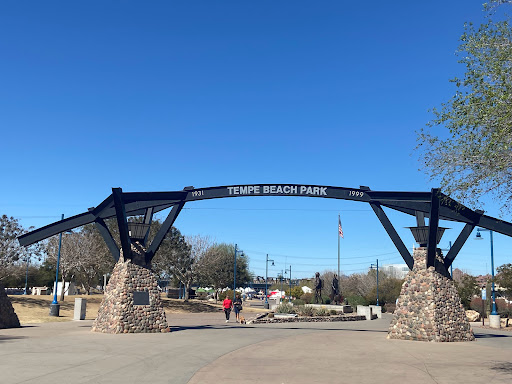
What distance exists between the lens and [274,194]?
23.6m

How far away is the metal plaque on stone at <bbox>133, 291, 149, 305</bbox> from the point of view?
21.6 metres

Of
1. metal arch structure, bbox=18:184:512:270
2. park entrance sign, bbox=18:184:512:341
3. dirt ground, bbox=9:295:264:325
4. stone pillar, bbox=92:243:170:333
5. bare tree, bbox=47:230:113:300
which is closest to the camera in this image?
park entrance sign, bbox=18:184:512:341

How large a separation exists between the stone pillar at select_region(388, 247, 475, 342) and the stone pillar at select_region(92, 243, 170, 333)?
1087cm

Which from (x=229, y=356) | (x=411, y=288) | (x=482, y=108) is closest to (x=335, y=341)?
(x=411, y=288)

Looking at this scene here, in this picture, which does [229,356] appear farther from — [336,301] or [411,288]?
[336,301]

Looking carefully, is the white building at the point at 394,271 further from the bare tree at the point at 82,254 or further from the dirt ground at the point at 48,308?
the bare tree at the point at 82,254

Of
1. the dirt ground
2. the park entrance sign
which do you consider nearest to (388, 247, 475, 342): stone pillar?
the park entrance sign

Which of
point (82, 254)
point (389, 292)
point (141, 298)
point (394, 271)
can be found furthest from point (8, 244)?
point (394, 271)

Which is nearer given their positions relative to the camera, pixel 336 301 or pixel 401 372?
pixel 401 372

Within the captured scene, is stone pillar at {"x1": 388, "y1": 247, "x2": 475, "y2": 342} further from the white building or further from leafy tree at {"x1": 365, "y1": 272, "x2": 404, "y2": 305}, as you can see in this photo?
the white building

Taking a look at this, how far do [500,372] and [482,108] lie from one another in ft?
21.8

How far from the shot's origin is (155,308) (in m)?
22.1

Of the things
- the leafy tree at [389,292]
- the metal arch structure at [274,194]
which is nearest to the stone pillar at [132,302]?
the metal arch structure at [274,194]

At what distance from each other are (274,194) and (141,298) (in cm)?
801
